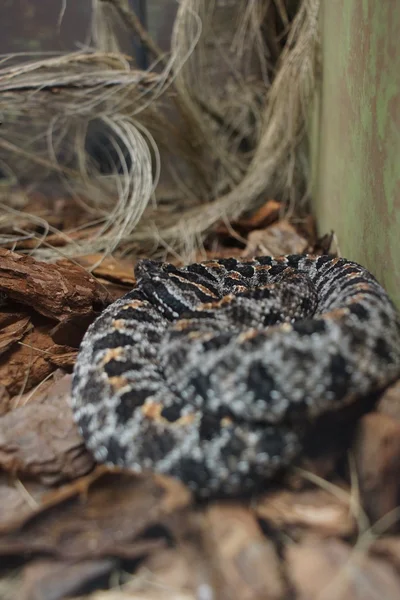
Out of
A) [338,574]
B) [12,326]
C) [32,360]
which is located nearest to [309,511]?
[338,574]

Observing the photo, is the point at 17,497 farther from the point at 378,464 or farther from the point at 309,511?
the point at 378,464

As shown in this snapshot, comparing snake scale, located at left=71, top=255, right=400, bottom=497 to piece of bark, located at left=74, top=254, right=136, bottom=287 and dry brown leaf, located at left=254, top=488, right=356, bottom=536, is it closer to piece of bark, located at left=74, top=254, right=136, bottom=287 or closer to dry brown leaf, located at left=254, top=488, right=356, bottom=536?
dry brown leaf, located at left=254, top=488, right=356, bottom=536

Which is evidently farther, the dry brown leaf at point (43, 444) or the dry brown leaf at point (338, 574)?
the dry brown leaf at point (43, 444)

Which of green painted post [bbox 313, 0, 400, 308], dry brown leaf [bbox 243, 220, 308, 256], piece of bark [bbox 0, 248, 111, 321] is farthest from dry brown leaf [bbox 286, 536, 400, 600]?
dry brown leaf [bbox 243, 220, 308, 256]

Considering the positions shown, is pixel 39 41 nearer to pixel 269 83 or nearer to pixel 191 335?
pixel 269 83

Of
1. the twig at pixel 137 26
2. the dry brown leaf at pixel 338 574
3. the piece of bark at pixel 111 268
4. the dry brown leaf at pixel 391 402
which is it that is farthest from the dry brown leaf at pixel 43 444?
the twig at pixel 137 26

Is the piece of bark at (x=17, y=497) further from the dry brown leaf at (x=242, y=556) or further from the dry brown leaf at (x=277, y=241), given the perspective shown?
the dry brown leaf at (x=277, y=241)

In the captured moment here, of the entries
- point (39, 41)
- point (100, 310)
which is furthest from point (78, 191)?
point (100, 310)
